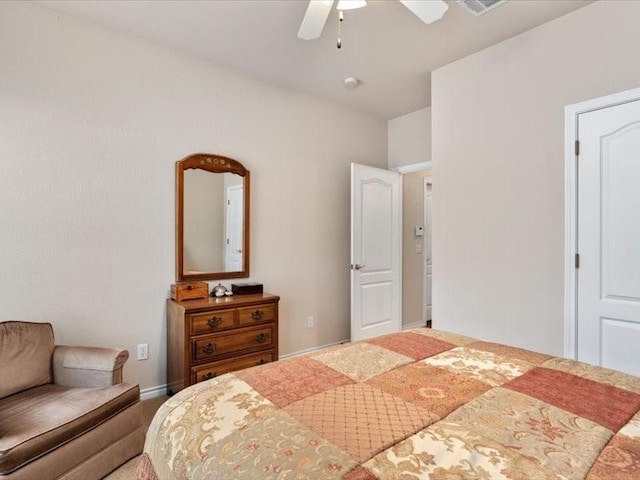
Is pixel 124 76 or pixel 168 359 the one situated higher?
pixel 124 76

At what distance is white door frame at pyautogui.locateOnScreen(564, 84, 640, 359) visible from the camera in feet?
7.72

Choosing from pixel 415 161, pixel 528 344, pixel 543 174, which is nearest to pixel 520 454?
pixel 528 344

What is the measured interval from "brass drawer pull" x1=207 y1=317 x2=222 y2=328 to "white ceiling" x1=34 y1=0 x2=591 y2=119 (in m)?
2.09

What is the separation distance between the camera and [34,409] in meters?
1.73

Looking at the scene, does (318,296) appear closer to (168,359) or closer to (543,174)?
(168,359)

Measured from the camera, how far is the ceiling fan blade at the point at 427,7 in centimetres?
178

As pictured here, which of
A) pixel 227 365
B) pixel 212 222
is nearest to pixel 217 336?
pixel 227 365

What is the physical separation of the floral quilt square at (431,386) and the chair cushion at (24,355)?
187 centimetres

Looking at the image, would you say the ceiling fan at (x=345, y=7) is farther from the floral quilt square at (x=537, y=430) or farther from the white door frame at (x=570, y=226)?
the floral quilt square at (x=537, y=430)

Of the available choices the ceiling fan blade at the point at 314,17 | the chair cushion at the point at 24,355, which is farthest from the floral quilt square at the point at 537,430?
the chair cushion at the point at 24,355

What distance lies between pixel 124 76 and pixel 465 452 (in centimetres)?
307

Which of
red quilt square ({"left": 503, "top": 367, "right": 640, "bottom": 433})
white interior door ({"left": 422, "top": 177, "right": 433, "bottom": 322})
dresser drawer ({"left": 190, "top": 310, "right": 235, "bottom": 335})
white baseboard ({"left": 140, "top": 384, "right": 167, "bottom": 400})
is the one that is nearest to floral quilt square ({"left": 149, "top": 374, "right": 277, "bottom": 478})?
red quilt square ({"left": 503, "top": 367, "right": 640, "bottom": 433})

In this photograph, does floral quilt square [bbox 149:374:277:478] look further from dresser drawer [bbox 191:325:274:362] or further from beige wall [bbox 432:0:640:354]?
beige wall [bbox 432:0:640:354]

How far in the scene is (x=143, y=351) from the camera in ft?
9.07
